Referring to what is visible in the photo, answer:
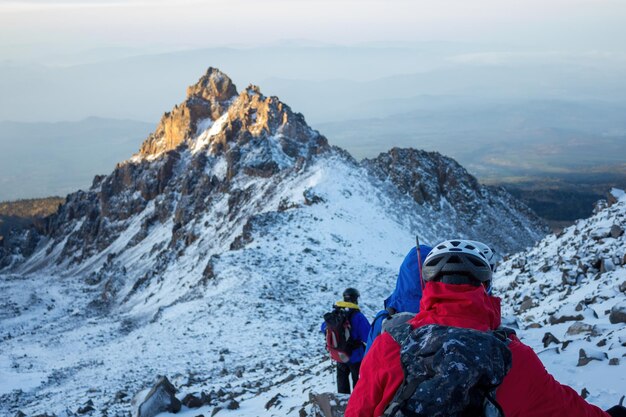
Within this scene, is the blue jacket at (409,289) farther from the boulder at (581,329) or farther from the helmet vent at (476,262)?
the boulder at (581,329)

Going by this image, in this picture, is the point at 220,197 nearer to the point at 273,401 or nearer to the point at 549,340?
the point at 273,401

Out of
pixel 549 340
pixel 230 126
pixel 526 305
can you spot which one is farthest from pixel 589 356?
pixel 230 126

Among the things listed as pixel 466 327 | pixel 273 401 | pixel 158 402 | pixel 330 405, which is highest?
pixel 466 327

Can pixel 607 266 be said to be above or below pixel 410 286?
below

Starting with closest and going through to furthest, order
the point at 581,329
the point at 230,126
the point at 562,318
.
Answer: the point at 581,329
the point at 562,318
the point at 230,126

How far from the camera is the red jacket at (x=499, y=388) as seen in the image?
350 centimetres

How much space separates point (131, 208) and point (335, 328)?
85084 millimetres

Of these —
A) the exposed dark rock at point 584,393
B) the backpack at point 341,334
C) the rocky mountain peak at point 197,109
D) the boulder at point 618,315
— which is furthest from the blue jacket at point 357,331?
the rocky mountain peak at point 197,109

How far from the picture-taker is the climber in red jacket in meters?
3.50

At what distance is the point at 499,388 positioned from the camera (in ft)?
11.3

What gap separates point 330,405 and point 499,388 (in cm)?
567

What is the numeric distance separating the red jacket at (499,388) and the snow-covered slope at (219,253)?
742 centimetres

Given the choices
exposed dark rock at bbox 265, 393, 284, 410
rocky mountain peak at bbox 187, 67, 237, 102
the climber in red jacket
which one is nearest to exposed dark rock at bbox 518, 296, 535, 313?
exposed dark rock at bbox 265, 393, 284, 410

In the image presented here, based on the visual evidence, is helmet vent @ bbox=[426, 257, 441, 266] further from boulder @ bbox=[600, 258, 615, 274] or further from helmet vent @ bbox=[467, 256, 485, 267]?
boulder @ bbox=[600, 258, 615, 274]
